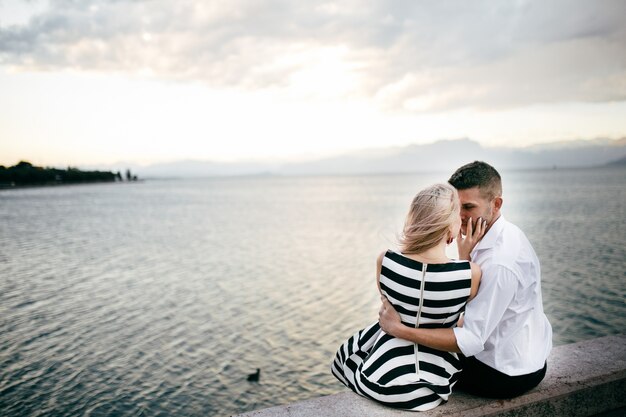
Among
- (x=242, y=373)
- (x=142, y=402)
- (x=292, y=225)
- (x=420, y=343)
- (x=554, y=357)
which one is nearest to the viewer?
(x=420, y=343)

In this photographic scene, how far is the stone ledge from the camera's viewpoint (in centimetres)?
302

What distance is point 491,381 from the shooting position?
3064 mm

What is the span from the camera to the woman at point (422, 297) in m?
2.82

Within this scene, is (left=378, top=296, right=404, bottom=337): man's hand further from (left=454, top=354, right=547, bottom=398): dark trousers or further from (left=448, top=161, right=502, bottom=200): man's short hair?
(left=448, top=161, right=502, bottom=200): man's short hair

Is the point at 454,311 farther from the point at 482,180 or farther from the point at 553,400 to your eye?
the point at 553,400

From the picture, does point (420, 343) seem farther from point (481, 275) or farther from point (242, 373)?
point (242, 373)

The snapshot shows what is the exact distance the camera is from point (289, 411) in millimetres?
3070

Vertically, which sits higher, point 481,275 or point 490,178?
point 490,178

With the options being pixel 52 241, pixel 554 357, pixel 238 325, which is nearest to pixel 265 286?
pixel 238 325

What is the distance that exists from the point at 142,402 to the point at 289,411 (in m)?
7.11

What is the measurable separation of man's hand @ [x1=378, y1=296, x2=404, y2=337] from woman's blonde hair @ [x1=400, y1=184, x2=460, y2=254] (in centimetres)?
48

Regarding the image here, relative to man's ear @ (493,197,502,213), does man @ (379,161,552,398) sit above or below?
below

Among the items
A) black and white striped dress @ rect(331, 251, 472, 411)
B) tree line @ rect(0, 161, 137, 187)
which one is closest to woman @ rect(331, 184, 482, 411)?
black and white striped dress @ rect(331, 251, 472, 411)

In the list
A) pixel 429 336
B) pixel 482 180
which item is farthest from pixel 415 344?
pixel 482 180
